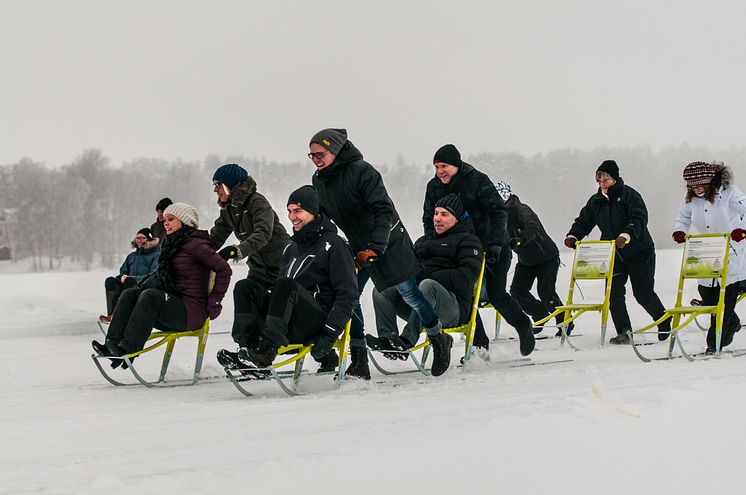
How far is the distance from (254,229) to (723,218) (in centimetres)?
360

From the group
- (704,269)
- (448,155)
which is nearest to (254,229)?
(448,155)

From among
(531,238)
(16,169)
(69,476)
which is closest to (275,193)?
(16,169)

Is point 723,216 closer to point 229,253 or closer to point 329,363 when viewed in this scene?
point 329,363

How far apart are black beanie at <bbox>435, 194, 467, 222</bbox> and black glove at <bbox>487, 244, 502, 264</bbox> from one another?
39cm

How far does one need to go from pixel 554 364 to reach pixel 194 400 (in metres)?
2.60

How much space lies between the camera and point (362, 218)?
5.75 metres

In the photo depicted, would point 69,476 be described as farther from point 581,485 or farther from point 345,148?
point 345,148

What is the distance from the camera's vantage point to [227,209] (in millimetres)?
6422

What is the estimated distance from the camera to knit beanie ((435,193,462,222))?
647 centimetres

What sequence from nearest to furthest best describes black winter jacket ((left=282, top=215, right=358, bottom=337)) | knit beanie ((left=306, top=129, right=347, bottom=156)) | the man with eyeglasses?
black winter jacket ((left=282, top=215, right=358, bottom=337)) → knit beanie ((left=306, top=129, right=347, bottom=156)) → the man with eyeglasses

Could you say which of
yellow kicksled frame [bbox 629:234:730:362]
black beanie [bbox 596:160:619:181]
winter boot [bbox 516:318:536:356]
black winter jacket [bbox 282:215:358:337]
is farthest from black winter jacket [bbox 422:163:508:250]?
black beanie [bbox 596:160:619:181]

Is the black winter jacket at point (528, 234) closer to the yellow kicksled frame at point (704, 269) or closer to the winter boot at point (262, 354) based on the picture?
the yellow kicksled frame at point (704, 269)

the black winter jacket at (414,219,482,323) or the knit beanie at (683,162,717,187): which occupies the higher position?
the knit beanie at (683,162,717,187)

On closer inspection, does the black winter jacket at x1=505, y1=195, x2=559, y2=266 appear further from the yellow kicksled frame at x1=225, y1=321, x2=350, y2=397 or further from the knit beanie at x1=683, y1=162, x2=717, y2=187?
the yellow kicksled frame at x1=225, y1=321, x2=350, y2=397
